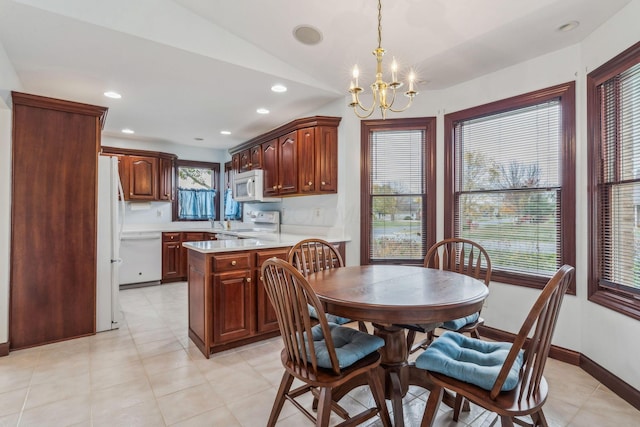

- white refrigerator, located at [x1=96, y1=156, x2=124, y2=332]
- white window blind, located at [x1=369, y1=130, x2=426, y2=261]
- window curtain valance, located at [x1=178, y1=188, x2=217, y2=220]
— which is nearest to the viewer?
white refrigerator, located at [x1=96, y1=156, x2=124, y2=332]

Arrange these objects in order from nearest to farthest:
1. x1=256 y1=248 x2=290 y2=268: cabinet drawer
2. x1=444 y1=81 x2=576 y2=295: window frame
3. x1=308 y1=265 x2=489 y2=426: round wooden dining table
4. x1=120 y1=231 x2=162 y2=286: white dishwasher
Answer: x1=308 y1=265 x2=489 y2=426: round wooden dining table
x1=444 y1=81 x2=576 y2=295: window frame
x1=256 y1=248 x2=290 y2=268: cabinet drawer
x1=120 y1=231 x2=162 y2=286: white dishwasher

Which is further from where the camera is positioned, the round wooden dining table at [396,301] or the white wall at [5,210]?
the white wall at [5,210]

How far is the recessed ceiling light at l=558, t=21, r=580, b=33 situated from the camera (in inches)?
89.8

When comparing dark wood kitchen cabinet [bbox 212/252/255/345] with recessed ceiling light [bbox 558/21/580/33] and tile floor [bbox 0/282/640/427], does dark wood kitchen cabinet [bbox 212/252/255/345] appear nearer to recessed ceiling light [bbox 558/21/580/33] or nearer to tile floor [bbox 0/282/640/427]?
tile floor [bbox 0/282/640/427]

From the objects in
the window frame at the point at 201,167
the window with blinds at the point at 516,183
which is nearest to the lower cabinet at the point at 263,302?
the window with blinds at the point at 516,183

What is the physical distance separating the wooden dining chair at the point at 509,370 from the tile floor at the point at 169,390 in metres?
0.55

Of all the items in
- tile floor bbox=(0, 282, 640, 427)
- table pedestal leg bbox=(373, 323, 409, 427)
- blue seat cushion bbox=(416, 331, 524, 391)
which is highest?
blue seat cushion bbox=(416, 331, 524, 391)

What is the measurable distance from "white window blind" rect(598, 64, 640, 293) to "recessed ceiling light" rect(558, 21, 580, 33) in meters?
0.44

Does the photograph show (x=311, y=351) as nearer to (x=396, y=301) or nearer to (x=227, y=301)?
(x=396, y=301)

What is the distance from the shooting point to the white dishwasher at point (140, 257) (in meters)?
4.93

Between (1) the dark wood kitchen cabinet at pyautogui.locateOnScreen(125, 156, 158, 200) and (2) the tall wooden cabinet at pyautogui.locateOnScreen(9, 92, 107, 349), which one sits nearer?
(2) the tall wooden cabinet at pyautogui.locateOnScreen(9, 92, 107, 349)

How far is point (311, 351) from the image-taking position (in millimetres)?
1451

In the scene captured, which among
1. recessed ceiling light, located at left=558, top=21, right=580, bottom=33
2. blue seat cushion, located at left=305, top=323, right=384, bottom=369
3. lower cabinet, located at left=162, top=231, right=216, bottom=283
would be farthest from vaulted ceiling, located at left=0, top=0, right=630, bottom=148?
lower cabinet, located at left=162, top=231, right=216, bottom=283

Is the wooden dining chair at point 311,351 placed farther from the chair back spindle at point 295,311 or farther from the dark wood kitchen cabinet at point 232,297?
the dark wood kitchen cabinet at point 232,297
